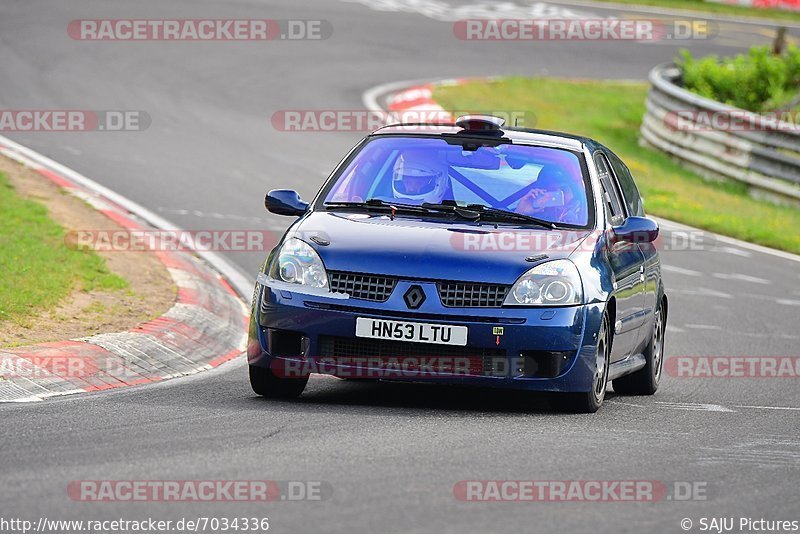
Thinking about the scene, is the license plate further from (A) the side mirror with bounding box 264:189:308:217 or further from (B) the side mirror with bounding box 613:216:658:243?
(B) the side mirror with bounding box 613:216:658:243

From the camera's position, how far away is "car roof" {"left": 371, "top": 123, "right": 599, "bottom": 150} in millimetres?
9367

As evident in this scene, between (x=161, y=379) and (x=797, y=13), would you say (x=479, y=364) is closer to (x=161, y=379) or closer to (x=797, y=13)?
(x=161, y=379)

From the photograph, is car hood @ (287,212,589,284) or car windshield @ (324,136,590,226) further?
car windshield @ (324,136,590,226)

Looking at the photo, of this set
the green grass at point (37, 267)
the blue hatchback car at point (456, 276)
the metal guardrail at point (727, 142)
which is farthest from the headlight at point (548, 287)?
the metal guardrail at point (727, 142)

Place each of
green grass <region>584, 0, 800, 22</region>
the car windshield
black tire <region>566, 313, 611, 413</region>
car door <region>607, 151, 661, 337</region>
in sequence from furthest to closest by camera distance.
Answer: green grass <region>584, 0, 800, 22</region>
car door <region>607, 151, 661, 337</region>
the car windshield
black tire <region>566, 313, 611, 413</region>

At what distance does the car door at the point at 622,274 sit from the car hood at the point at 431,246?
1.41ft

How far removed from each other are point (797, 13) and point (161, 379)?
1524 inches

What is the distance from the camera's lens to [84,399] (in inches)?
309

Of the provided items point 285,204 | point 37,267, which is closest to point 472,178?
point 285,204

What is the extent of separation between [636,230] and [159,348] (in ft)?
10.0

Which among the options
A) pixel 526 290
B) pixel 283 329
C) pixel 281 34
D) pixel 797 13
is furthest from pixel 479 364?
pixel 797 13

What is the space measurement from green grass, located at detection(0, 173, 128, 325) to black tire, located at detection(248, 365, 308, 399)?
204cm

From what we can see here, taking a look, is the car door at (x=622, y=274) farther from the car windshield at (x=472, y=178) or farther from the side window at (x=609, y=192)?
the car windshield at (x=472, y=178)

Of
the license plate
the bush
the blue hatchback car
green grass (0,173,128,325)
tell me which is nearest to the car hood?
the blue hatchback car
